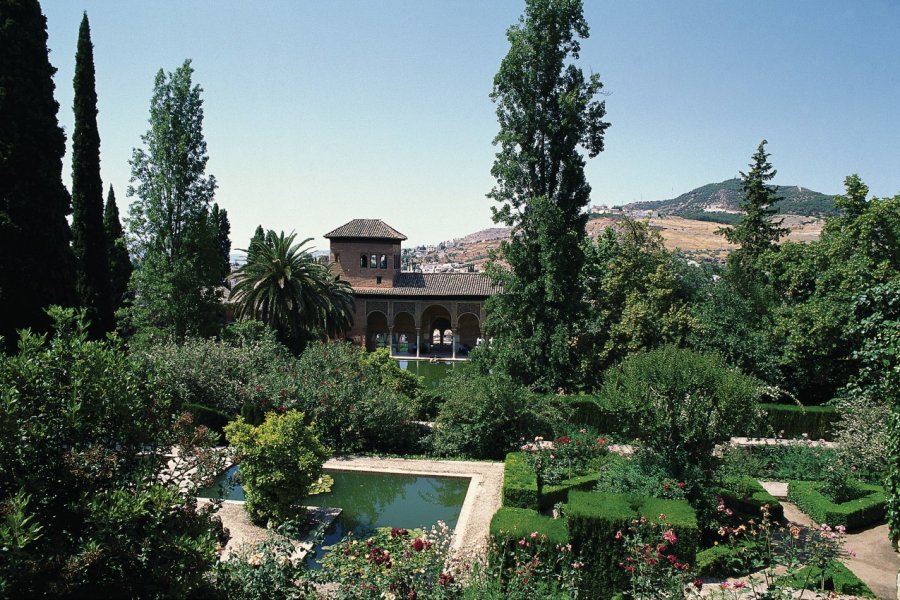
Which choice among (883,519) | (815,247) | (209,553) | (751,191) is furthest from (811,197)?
(209,553)

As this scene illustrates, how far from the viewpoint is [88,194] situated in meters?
18.1

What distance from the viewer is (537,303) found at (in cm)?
1736

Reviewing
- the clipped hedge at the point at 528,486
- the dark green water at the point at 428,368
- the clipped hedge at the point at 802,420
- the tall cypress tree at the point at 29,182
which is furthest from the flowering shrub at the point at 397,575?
the dark green water at the point at 428,368

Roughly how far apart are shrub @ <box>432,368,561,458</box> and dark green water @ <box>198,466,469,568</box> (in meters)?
1.89

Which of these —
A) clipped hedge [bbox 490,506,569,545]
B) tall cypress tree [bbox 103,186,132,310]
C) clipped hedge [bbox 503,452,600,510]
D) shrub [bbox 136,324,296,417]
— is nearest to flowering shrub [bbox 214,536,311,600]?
clipped hedge [bbox 490,506,569,545]

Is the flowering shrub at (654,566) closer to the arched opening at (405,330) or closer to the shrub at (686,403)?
the shrub at (686,403)

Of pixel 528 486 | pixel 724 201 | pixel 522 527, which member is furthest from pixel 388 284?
pixel 724 201

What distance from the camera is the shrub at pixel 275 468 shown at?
9141mm

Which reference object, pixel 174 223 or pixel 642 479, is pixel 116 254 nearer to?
pixel 174 223

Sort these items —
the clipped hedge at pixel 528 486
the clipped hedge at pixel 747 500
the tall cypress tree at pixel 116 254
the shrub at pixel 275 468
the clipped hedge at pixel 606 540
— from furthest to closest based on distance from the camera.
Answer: the tall cypress tree at pixel 116 254, the clipped hedge at pixel 528 486, the clipped hedge at pixel 747 500, the shrub at pixel 275 468, the clipped hedge at pixel 606 540

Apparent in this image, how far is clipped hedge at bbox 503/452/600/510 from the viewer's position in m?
9.70

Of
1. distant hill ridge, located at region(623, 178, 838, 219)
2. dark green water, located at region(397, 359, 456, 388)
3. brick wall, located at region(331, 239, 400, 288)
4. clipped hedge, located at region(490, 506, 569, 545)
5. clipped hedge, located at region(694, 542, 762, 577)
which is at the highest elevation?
distant hill ridge, located at region(623, 178, 838, 219)

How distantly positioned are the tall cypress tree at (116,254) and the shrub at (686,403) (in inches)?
903

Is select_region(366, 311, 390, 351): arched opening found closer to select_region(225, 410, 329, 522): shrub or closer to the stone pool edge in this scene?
the stone pool edge
